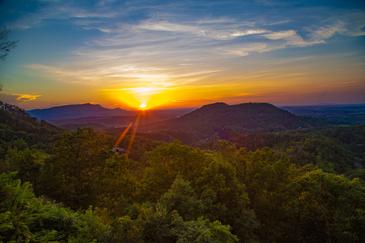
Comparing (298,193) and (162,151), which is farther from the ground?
(162,151)

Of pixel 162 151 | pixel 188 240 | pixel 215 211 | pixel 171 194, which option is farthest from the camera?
pixel 162 151

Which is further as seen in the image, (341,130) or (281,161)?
(341,130)

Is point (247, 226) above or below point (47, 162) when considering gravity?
below

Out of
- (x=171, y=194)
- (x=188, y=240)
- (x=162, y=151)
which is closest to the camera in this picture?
(x=188, y=240)

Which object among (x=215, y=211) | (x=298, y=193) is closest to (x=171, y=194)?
(x=215, y=211)

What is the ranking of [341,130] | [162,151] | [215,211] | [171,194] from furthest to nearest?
[341,130] < [162,151] < [215,211] < [171,194]

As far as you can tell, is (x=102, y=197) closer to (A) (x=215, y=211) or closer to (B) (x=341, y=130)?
(A) (x=215, y=211)

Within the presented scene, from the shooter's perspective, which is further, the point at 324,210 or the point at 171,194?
the point at 324,210

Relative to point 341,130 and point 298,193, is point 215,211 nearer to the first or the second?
point 298,193

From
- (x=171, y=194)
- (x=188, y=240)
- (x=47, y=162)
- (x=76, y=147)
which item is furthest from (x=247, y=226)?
(x=47, y=162)
